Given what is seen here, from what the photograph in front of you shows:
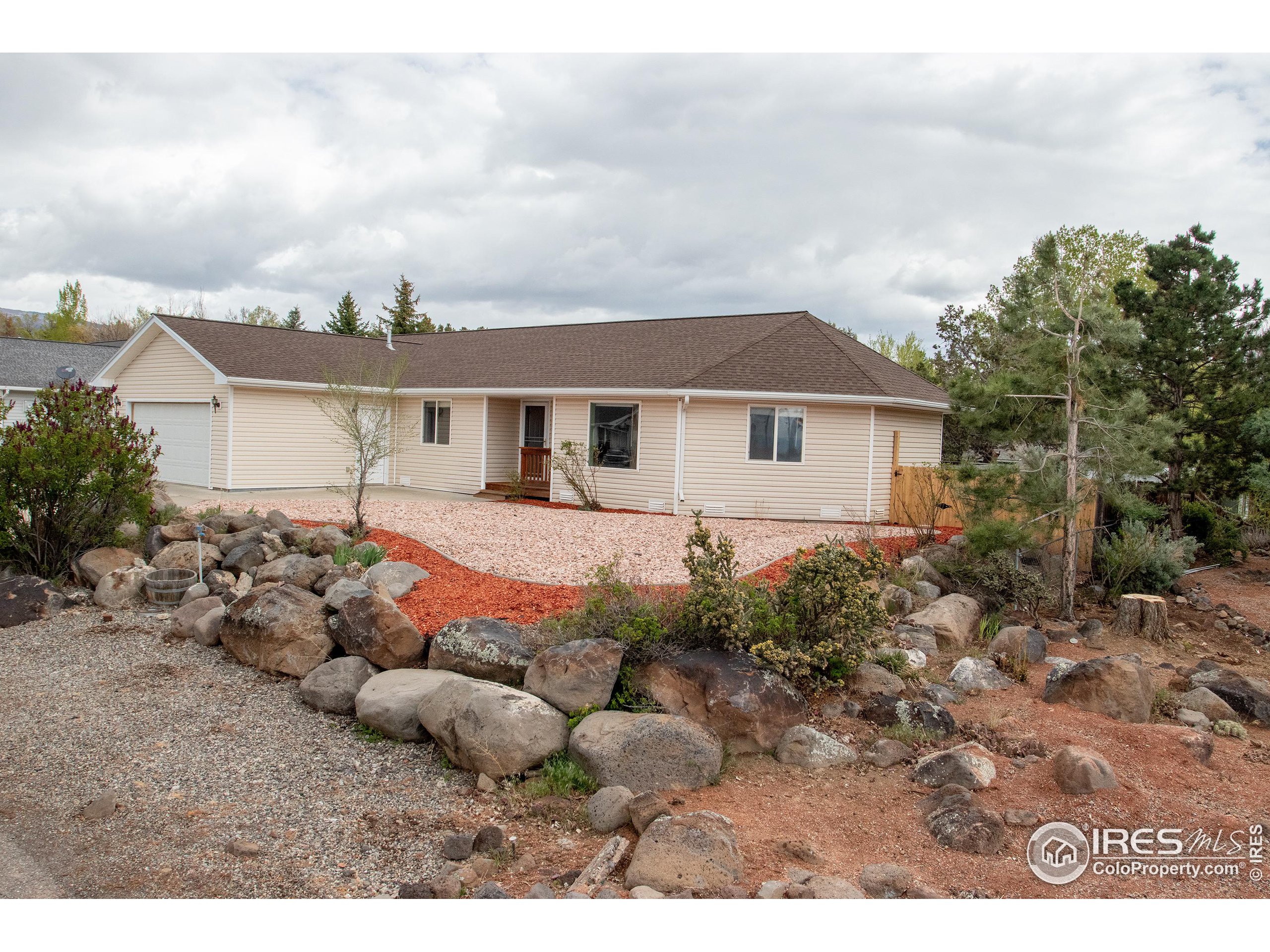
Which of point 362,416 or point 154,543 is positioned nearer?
point 154,543

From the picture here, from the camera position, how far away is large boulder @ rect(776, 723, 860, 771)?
18.1ft

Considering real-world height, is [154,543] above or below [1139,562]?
below

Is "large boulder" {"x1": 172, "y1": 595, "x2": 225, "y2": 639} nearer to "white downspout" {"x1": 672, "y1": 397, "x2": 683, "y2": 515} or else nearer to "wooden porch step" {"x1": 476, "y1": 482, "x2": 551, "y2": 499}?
"white downspout" {"x1": 672, "y1": 397, "x2": 683, "y2": 515}

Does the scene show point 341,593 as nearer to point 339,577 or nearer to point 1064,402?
point 339,577

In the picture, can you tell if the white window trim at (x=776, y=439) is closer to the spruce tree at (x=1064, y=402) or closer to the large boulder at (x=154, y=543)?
the spruce tree at (x=1064, y=402)

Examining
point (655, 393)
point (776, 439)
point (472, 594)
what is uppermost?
point (655, 393)

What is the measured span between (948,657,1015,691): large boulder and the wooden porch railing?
463 inches

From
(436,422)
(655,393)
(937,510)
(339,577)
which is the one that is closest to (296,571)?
(339,577)

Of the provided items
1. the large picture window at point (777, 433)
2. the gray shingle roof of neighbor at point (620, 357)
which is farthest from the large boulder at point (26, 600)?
the large picture window at point (777, 433)

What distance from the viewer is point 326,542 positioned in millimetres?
10266

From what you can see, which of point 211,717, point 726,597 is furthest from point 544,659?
point 211,717

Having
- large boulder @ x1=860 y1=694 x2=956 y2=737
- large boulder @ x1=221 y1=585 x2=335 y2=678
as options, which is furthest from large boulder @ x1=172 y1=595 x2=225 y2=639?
large boulder @ x1=860 y1=694 x2=956 y2=737

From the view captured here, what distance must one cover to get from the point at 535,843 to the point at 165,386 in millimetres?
18056

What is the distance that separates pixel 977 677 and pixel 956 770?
2.07 metres
